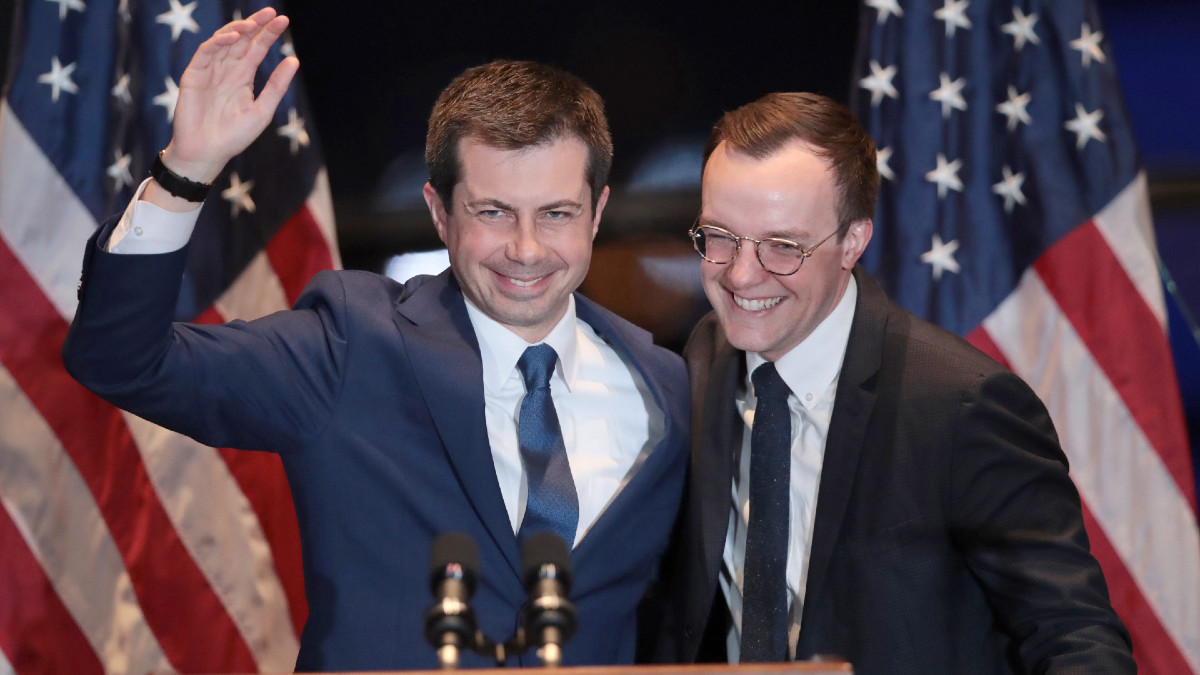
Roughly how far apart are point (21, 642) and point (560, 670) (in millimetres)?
1990

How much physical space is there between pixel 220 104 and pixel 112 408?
4.45 feet

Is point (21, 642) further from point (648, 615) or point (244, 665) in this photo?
point (648, 615)

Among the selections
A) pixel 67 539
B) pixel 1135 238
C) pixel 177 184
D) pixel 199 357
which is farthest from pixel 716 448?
pixel 67 539

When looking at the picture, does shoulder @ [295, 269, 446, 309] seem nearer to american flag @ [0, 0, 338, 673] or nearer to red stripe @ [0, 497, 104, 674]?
american flag @ [0, 0, 338, 673]

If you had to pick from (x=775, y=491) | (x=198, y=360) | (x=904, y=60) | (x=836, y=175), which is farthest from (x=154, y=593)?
(x=904, y=60)

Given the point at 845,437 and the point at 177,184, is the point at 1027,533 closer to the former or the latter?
the point at 845,437

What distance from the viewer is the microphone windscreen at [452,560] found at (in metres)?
1.23

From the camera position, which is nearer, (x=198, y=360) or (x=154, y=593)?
(x=198, y=360)

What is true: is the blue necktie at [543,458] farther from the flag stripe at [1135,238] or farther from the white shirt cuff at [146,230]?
the flag stripe at [1135,238]

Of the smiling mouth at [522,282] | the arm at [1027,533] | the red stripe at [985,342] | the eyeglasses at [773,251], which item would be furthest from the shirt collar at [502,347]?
the red stripe at [985,342]

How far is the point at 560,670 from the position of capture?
3.97ft

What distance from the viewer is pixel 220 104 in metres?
1.70

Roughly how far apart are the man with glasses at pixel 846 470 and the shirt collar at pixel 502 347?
319mm

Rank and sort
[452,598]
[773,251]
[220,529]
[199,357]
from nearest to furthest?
[452,598] < [199,357] < [773,251] < [220,529]
